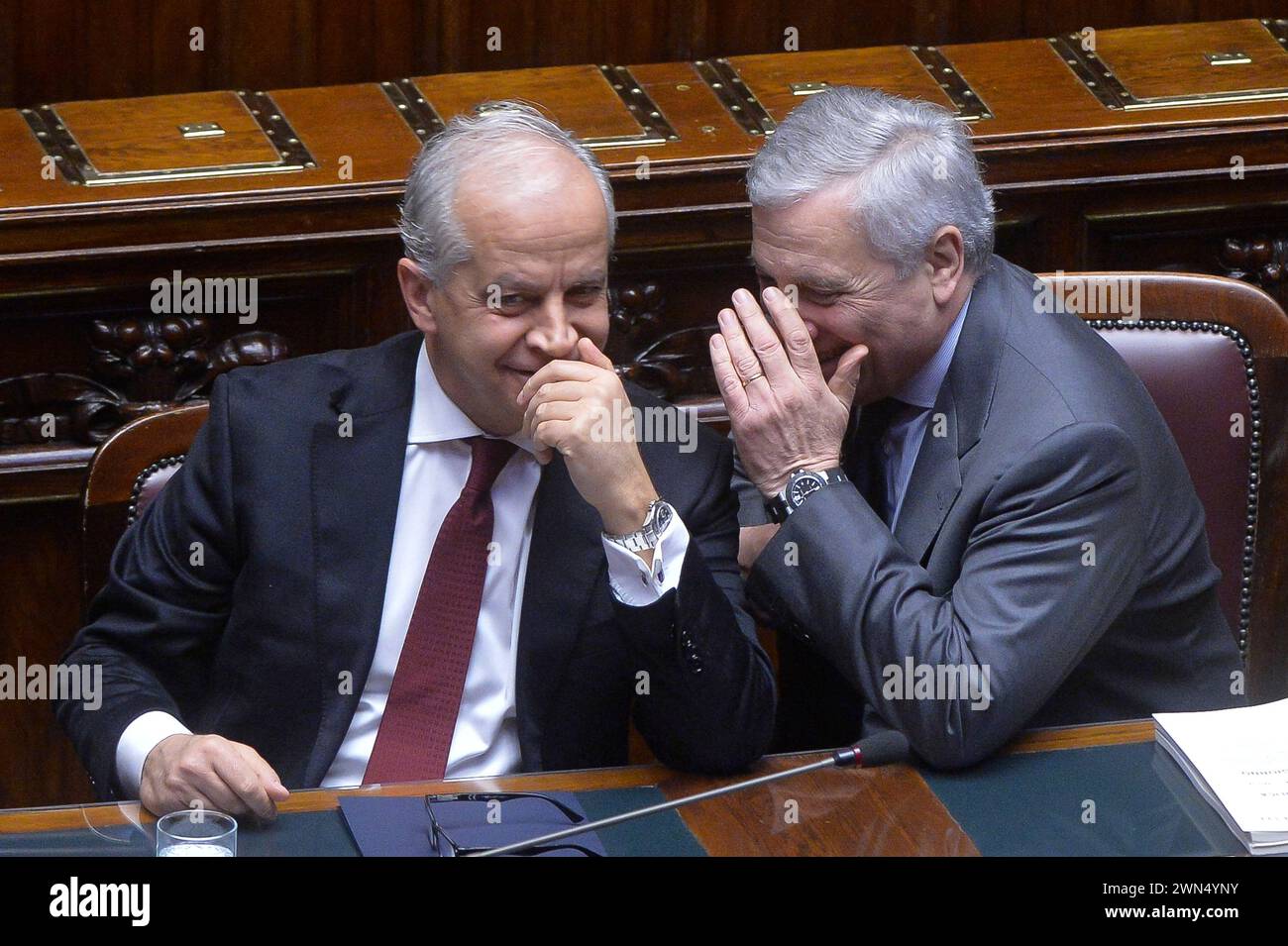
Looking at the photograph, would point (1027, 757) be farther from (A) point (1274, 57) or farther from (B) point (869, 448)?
(A) point (1274, 57)

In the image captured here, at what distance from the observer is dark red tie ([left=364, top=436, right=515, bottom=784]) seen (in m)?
2.35

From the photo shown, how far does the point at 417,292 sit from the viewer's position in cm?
240

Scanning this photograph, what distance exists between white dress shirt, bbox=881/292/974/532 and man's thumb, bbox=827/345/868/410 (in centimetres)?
10

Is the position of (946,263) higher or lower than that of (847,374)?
higher

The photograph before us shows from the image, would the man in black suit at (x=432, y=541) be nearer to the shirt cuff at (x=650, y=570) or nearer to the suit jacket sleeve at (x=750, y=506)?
the shirt cuff at (x=650, y=570)

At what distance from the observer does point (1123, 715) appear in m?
2.39

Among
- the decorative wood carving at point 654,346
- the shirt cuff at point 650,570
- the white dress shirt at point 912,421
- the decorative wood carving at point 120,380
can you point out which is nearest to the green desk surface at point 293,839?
the shirt cuff at point 650,570

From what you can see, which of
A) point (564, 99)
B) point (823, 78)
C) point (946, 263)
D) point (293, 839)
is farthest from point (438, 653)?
point (823, 78)

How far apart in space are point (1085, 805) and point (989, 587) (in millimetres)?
277

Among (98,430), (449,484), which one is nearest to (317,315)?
(98,430)

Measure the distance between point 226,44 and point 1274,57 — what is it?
6.21 ft

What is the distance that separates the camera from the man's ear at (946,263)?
96.3 inches

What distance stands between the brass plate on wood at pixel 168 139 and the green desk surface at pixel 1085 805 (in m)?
1.61

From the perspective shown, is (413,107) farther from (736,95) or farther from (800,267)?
(800,267)
